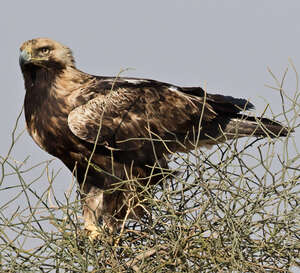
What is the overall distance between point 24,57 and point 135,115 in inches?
48.3

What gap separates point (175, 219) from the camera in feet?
13.8

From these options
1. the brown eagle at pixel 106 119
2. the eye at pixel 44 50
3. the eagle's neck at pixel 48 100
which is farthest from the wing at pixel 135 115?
the eye at pixel 44 50

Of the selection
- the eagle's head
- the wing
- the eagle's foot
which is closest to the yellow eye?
the eagle's head

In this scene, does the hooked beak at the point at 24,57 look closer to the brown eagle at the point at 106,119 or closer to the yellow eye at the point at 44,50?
the brown eagle at the point at 106,119

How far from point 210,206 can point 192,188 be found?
20 cm

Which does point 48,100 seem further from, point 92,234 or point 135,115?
point 92,234

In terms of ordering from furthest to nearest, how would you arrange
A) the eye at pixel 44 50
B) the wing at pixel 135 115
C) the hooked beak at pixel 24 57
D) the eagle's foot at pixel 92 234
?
the eye at pixel 44 50, the hooked beak at pixel 24 57, the wing at pixel 135 115, the eagle's foot at pixel 92 234

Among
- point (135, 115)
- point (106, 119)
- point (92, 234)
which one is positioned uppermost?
point (135, 115)

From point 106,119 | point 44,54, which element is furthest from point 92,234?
point 44,54

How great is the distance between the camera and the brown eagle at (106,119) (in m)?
6.39

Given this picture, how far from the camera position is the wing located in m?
6.36

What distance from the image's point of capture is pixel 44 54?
689 centimetres

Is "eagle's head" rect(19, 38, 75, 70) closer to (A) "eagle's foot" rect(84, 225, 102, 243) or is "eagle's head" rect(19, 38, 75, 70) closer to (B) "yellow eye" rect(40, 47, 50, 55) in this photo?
(B) "yellow eye" rect(40, 47, 50, 55)

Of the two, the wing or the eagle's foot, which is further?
the wing
